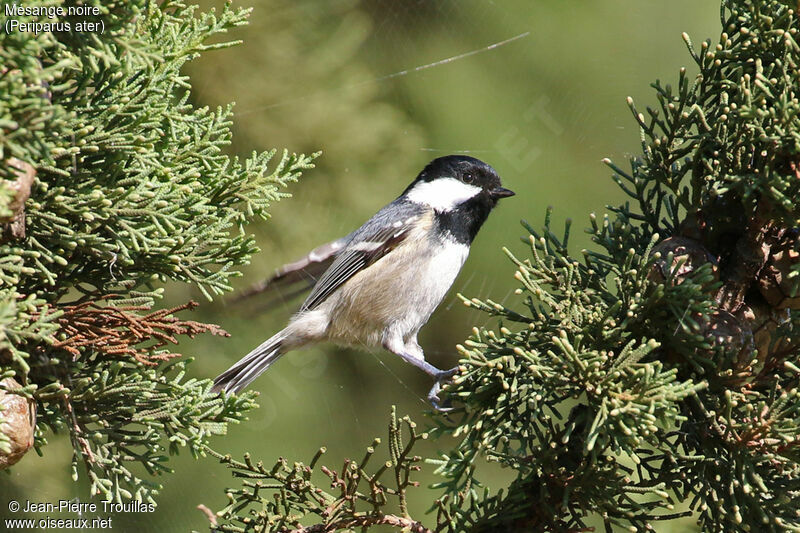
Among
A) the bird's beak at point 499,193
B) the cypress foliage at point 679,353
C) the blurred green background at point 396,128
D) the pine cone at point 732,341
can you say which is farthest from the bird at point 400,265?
the pine cone at point 732,341

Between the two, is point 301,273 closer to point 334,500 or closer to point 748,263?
point 334,500

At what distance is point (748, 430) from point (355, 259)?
5.73ft

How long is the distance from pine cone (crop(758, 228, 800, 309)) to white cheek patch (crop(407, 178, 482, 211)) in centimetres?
133

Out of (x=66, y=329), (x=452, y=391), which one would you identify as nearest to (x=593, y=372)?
(x=452, y=391)

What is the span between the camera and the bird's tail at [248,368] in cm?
255

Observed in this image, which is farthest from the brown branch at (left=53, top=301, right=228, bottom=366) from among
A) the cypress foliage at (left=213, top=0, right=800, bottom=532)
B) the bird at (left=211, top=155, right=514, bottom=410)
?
the bird at (left=211, top=155, right=514, bottom=410)

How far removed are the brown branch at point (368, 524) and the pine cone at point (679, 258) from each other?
81 centimetres

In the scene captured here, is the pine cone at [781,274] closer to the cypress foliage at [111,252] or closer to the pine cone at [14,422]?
the cypress foliage at [111,252]

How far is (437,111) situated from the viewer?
3.22 metres

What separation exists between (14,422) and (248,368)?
3.73 feet

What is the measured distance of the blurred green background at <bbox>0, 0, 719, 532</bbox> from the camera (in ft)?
9.86

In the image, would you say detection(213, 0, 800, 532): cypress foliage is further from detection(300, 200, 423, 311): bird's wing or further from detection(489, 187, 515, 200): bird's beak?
detection(300, 200, 423, 311): bird's wing

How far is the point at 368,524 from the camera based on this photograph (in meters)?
1.79

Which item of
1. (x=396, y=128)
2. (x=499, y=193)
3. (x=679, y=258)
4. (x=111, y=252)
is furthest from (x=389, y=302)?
(x=679, y=258)
